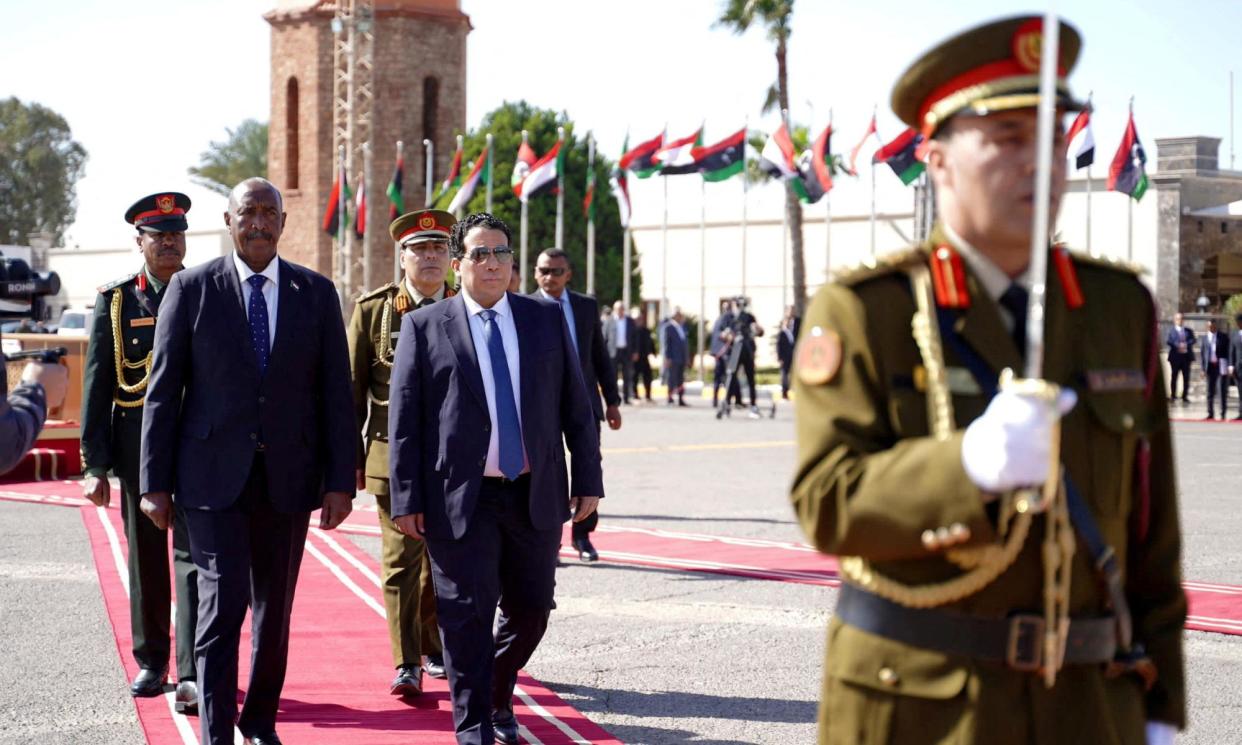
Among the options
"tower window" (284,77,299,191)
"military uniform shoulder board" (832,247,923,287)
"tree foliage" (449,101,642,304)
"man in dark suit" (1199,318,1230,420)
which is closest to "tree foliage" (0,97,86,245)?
"tower window" (284,77,299,191)

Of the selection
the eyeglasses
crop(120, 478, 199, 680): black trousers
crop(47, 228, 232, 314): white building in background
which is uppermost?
crop(47, 228, 232, 314): white building in background

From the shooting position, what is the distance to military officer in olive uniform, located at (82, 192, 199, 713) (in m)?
7.14

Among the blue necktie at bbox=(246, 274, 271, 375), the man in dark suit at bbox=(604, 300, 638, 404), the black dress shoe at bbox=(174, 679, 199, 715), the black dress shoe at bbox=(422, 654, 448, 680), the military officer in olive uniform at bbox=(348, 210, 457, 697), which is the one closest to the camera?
the blue necktie at bbox=(246, 274, 271, 375)

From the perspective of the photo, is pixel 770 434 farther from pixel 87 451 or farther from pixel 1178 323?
pixel 87 451

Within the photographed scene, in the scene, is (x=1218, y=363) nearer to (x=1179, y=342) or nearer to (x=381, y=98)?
(x=1179, y=342)

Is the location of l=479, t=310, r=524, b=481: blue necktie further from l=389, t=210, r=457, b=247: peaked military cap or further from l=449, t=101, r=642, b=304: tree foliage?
l=449, t=101, r=642, b=304: tree foliage

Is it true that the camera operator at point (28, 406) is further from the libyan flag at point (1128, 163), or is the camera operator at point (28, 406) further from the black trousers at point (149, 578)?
the libyan flag at point (1128, 163)

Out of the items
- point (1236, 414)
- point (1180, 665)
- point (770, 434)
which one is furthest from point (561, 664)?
point (1236, 414)

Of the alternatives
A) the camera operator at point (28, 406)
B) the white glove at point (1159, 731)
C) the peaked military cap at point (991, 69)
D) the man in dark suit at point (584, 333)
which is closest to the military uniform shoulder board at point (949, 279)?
the peaked military cap at point (991, 69)

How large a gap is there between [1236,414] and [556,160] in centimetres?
1546

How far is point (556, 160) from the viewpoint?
37062 millimetres

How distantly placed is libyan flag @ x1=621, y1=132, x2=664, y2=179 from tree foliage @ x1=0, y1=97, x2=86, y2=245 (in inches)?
2551

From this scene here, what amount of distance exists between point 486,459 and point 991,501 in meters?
3.57

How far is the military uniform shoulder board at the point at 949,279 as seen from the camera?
279cm
